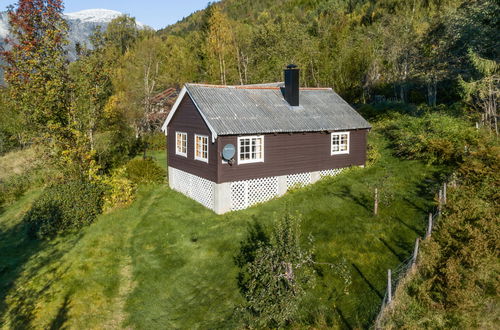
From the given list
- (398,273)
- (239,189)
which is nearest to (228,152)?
(239,189)

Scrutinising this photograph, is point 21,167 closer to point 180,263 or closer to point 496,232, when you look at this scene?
point 180,263

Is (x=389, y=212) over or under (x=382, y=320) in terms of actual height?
over

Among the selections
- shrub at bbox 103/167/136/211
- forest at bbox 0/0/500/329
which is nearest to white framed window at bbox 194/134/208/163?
forest at bbox 0/0/500/329

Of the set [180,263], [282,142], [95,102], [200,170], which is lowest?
[180,263]

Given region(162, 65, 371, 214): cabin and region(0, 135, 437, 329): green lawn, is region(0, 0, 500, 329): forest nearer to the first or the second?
Result: region(0, 135, 437, 329): green lawn

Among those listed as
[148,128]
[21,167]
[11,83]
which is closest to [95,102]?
[11,83]

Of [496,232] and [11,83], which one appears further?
[11,83]
